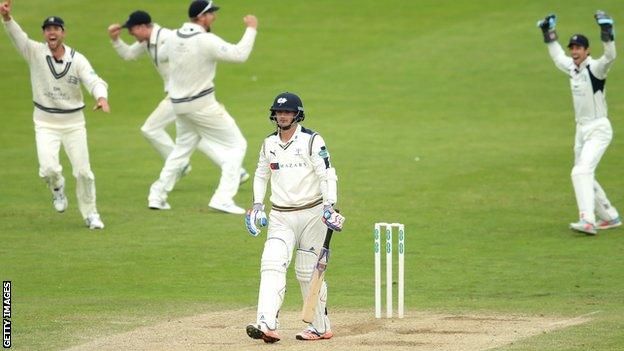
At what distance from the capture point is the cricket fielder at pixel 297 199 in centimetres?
1134

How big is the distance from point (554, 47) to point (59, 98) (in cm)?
625

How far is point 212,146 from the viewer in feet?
60.7

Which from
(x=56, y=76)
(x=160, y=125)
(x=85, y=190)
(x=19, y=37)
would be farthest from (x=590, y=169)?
(x=19, y=37)

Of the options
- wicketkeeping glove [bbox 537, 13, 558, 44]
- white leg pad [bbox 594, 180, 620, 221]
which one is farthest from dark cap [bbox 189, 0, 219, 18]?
white leg pad [bbox 594, 180, 620, 221]

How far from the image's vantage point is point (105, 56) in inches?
1194

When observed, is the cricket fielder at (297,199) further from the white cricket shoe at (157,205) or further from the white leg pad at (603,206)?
the white cricket shoe at (157,205)

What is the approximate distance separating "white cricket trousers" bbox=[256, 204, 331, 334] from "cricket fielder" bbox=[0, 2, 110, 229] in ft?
18.1

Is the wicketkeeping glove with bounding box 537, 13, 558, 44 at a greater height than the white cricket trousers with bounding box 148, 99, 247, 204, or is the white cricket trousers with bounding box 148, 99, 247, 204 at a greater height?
the wicketkeeping glove with bounding box 537, 13, 558, 44

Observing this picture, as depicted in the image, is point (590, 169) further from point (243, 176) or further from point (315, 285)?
point (315, 285)

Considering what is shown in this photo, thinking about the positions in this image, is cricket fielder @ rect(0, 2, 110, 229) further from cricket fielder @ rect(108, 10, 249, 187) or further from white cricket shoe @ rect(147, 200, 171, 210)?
cricket fielder @ rect(108, 10, 249, 187)

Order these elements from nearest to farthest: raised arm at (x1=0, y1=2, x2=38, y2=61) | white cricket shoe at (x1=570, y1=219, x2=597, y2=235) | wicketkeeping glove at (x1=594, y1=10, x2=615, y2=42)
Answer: wicketkeeping glove at (x1=594, y1=10, x2=615, y2=42) < raised arm at (x1=0, y1=2, x2=38, y2=61) < white cricket shoe at (x1=570, y1=219, x2=597, y2=235)

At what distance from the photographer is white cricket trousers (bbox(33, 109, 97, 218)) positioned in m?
16.8

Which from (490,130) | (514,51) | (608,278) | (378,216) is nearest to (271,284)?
(608,278)

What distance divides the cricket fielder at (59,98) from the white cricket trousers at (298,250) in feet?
18.1
